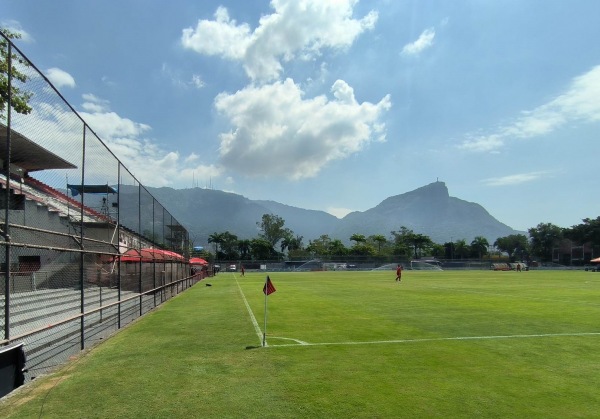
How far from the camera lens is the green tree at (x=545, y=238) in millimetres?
146625

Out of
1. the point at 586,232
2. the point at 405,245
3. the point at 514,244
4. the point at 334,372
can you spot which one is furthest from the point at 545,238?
the point at 334,372

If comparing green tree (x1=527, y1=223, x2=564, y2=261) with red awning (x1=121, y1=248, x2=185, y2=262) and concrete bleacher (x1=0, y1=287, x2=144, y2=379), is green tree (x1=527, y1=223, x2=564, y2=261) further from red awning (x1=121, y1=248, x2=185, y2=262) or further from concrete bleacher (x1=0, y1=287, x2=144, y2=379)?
concrete bleacher (x1=0, y1=287, x2=144, y2=379)

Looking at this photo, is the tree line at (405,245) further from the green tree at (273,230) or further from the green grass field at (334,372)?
the green grass field at (334,372)

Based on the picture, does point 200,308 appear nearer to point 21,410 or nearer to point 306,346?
point 306,346

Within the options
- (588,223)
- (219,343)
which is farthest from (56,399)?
(588,223)

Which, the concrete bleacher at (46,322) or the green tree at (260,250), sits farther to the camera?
the green tree at (260,250)

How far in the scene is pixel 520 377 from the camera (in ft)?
23.9

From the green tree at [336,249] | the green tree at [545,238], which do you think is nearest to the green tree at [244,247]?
the green tree at [336,249]

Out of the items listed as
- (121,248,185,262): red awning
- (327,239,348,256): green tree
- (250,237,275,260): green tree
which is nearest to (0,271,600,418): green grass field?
(121,248,185,262): red awning

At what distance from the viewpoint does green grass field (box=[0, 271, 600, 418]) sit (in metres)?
5.94

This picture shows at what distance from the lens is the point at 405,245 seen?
15712 cm

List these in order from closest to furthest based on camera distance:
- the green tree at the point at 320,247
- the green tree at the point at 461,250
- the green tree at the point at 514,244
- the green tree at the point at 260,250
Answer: the green tree at the point at 260,250 < the green tree at the point at 320,247 < the green tree at the point at 461,250 < the green tree at the point at 514,244

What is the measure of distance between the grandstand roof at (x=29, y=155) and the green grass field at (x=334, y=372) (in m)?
3.64

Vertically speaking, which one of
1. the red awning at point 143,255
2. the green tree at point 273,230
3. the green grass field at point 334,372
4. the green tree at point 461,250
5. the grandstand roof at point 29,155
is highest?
the green tree at point 273,230
